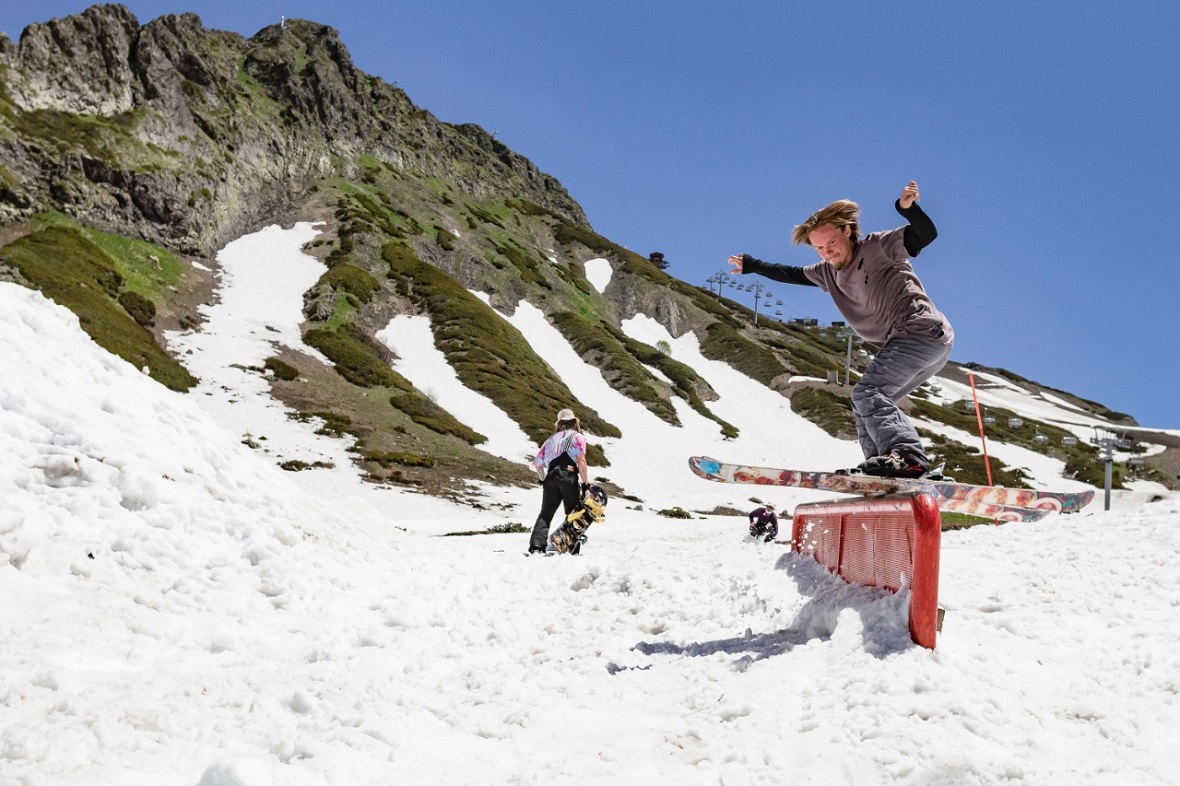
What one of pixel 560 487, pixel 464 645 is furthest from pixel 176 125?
pixel 464 645

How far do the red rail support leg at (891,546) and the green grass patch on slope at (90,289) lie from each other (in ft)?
89.4

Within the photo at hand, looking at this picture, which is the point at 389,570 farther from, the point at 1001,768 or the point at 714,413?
the point at 714,413

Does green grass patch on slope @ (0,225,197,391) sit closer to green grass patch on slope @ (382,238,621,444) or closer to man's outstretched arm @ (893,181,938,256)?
green grass patch on slope @ (382,238,621,444)

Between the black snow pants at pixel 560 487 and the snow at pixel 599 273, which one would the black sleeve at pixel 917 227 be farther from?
the snow at pixel 599 273

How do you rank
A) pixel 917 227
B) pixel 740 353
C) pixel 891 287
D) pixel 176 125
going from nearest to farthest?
pixel 917 227, pixel 891 287, pixel 176 125, pixel 740 353

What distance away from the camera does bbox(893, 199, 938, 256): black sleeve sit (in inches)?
208

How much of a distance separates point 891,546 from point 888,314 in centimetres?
197

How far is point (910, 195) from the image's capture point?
524 centimetres

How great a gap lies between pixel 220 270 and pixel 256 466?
54150 mm

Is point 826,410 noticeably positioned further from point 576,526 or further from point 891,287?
point 891,287

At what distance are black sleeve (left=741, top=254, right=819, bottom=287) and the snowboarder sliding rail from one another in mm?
339

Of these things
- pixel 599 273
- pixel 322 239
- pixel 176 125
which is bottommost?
pixel 322 239

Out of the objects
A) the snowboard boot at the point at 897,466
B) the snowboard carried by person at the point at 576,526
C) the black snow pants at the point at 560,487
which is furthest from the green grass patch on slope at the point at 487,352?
the snowboard boot at the point at 897,466

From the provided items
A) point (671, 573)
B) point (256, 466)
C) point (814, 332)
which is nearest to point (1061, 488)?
point (671, 573)
